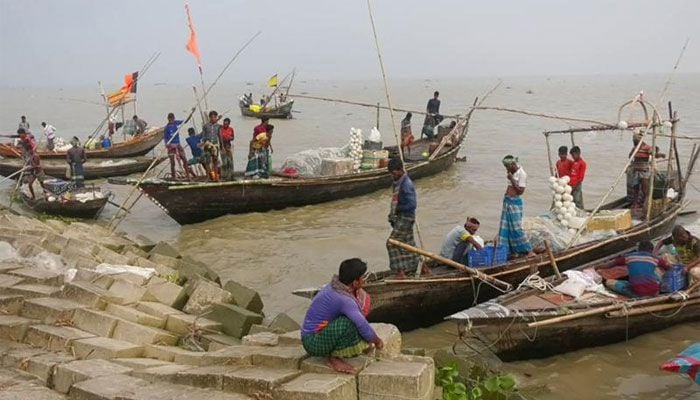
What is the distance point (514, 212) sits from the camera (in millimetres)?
7895

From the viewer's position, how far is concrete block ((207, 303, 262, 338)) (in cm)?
634

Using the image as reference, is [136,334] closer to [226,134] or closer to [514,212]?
[514,212]

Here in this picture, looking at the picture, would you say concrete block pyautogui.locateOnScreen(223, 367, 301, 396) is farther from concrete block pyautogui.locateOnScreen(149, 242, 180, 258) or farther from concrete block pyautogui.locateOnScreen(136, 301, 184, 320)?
concrete block pyautogui.locateOnScreen(149, 242, 180, 258)

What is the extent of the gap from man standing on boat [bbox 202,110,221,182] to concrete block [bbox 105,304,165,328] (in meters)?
6.57

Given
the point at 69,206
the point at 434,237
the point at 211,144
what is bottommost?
the point at 434,237

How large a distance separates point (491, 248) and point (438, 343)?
152 centimetres

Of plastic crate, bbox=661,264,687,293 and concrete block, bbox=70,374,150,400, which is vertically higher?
plastic crate, bbox=661,264,687,293

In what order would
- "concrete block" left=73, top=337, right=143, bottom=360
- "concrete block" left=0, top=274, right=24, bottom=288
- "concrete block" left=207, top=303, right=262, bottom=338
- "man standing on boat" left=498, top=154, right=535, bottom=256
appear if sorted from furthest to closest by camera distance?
1. "man standing on boat" left=498, top=154, right=535, bottom=256
2. "concrete block" left=207, top=303, right=262, bottom=338
3. "concrete block" left=0, top=274, right=24, bottom=288
4. "concrete block" left=73, top=337, right=143, bottom=360

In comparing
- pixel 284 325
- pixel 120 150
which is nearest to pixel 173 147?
pixel 120 150

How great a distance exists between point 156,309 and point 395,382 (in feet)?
11.0

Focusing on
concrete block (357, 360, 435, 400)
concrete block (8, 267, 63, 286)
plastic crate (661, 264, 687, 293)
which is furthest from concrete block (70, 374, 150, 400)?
plastic crate (661, 264, 687, 293)

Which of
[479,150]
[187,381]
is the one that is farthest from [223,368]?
[479,150]

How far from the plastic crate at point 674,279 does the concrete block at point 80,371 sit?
5.89 meters

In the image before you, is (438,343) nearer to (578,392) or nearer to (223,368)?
(578,392)
